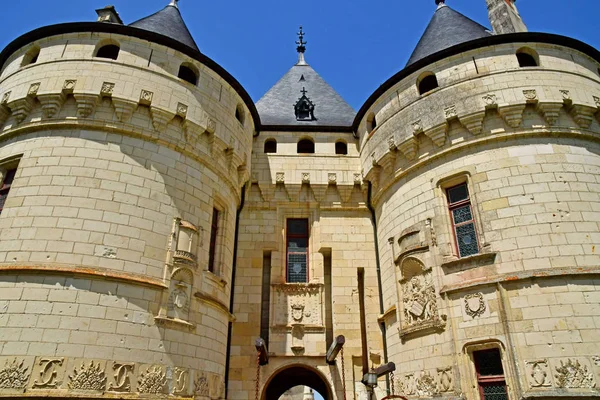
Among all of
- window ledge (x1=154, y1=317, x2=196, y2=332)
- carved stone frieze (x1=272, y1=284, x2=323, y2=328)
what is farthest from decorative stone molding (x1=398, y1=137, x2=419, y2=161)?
window ledge (x1=154, y1=317, x2=196, y2=332)

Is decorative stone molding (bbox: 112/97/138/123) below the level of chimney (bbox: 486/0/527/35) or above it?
below

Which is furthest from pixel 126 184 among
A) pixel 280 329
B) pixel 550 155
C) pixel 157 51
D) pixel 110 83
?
pixel 550 155

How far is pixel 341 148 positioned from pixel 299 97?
3.73 meters

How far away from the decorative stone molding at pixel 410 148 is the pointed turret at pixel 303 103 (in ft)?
13.2

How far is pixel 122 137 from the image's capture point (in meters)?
8.98

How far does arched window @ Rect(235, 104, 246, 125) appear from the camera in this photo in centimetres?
1218

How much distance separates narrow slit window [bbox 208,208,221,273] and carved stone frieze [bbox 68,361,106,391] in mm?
3582

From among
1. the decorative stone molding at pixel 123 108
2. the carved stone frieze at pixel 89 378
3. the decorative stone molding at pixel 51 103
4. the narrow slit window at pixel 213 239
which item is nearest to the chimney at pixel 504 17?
the narrow slit window at pixel 213 239

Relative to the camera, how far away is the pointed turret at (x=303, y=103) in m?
14.8

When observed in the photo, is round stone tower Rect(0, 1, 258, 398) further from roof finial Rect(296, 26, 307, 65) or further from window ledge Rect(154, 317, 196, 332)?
roof finial Rect(296, 26, 307, 65)

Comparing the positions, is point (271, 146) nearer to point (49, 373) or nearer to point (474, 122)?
point (474, 122)

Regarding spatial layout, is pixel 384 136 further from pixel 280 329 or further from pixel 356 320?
pixel 280 329

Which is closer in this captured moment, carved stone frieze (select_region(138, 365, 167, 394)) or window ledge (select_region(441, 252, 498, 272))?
carved stone frieze (select_region(138, 365, 167, 394))

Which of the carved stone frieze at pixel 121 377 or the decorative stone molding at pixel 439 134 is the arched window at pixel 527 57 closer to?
the decorative stone molding at pixel 439 134
